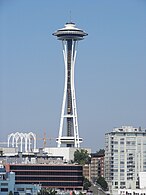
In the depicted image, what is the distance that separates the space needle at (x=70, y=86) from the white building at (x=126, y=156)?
527 inches

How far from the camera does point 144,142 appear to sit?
5688cm

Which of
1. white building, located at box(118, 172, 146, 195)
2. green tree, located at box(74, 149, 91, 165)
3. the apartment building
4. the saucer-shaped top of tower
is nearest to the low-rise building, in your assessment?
white building, located at box(118, 172, 146, 195)

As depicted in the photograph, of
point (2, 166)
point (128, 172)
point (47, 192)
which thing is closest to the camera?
point (47, 192)

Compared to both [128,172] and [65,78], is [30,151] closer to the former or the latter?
[65,78]

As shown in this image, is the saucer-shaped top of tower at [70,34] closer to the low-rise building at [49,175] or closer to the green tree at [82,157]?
the green tree at [82,157]

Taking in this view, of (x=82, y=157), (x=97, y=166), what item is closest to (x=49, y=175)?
(x=82, y=157)

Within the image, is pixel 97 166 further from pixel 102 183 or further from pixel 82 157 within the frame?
pixel 102 183

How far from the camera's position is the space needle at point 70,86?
229ft

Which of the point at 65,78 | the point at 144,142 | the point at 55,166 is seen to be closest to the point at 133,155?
the point at 144,142

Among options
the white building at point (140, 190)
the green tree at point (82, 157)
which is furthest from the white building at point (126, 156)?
the green tree at point (82, 157)

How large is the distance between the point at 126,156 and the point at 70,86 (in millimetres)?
14910

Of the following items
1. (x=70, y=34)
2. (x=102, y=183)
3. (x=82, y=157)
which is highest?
(x=70, y=34)

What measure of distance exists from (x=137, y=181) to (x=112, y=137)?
3.16 metres

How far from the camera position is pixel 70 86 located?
70250 mm
